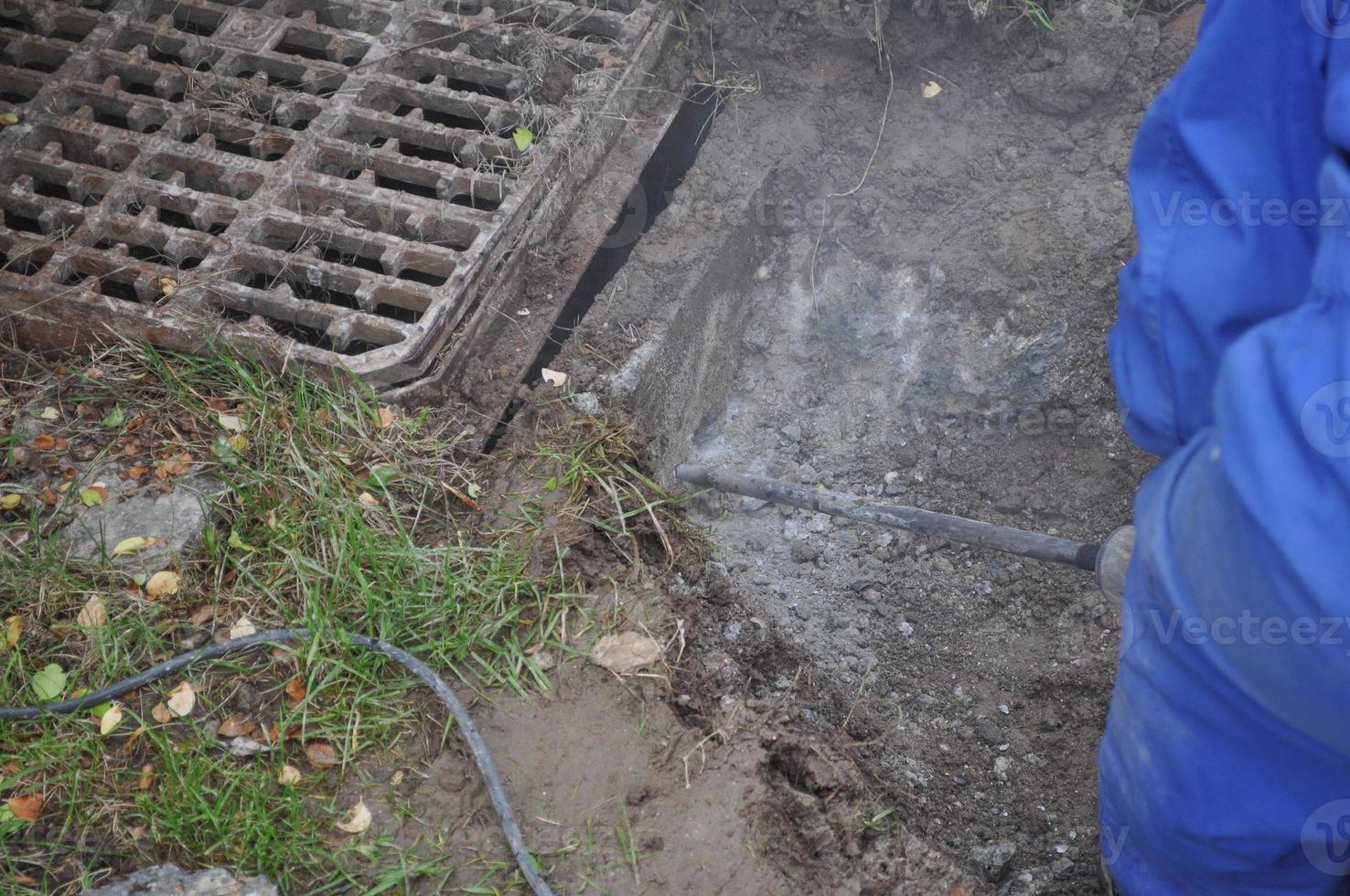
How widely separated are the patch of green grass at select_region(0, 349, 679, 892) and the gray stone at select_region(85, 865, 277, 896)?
0.04m

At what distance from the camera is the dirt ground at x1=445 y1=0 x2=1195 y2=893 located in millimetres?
1875

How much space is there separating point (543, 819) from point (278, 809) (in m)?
0.45

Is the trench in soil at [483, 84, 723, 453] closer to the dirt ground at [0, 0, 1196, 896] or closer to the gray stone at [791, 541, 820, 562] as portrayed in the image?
the dirt ground at [0, 0, 1196, 896]

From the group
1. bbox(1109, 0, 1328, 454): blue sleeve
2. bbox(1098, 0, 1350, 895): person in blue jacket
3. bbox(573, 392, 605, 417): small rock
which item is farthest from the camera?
bbox(573, 392, 605, 417): small rock

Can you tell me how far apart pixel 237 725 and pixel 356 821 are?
0.30 meters

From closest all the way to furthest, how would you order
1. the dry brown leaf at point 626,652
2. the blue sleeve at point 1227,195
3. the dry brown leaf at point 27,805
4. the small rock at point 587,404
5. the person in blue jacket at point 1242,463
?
the person in blue jacket at point 1242,463 → the blue sleeve at point 1227,195 → the dry brown leaf at point 27,805 → the dry brown leaf at point 626,652 → the small rock at point 587,404

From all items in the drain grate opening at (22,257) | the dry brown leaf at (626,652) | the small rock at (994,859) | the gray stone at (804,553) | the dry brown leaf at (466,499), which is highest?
the drain grate opening at (22,257)

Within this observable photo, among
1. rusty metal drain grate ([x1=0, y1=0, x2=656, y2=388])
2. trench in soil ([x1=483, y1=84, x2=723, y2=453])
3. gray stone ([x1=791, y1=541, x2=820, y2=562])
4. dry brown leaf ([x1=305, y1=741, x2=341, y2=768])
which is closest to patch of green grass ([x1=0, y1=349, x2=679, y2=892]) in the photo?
dry brown leaf ([x1=305, y1=741, x2=341, y2=768])

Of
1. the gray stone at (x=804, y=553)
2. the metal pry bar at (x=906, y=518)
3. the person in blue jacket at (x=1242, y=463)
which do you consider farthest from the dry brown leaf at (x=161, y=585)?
the person in blue jacket at (x=1242, y=463)

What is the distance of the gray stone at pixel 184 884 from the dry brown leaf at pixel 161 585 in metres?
0.53

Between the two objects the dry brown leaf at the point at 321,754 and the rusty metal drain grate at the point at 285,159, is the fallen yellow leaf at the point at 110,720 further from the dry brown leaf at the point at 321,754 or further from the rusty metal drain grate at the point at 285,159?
the rusty metal drain grate at the point at 285,159

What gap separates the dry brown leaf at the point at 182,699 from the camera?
74.7 inches

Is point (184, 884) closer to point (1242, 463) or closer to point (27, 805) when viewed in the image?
point (27, 805)

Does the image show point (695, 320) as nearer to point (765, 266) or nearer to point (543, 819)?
point (765, 266)
